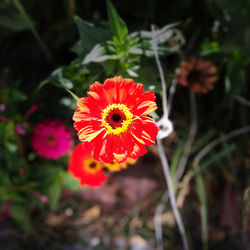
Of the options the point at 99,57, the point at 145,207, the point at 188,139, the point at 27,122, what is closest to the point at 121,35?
the point at 99,57

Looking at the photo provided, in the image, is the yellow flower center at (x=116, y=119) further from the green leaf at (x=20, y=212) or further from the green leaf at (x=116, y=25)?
the green leaf at (x=20, y=212)

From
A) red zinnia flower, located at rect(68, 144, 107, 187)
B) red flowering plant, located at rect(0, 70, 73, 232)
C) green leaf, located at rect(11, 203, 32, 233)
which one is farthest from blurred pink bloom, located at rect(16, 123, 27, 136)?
green leaf, located at rect(11, 203, 32, 233)

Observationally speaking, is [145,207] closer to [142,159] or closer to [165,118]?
[142,159]

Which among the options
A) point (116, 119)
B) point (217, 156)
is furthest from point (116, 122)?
point (217, 156)

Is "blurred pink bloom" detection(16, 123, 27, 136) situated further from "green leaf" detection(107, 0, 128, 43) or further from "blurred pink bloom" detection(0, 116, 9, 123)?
"green leaf" detection(107, 0, 128, 43)

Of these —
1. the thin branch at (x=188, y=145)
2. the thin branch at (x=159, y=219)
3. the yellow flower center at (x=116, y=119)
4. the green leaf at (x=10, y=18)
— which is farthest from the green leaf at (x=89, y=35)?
the thin branch at (x=159, y=219)
